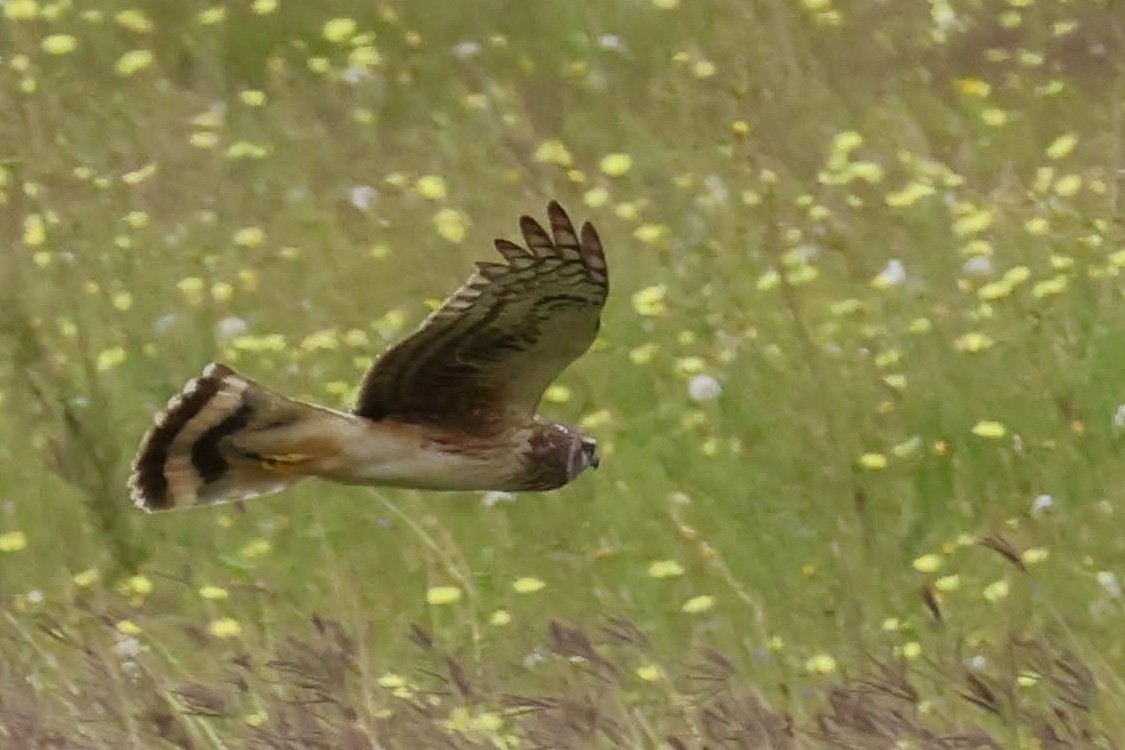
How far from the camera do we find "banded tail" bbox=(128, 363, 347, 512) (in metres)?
3.91

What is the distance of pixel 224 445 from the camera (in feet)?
13.1

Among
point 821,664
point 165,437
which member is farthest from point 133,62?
point 821,664

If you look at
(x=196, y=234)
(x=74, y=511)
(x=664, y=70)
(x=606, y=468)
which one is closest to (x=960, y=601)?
(x=606, y=468)

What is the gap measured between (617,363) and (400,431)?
1758 millimetres

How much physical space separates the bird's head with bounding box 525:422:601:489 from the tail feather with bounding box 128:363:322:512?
0.33 m

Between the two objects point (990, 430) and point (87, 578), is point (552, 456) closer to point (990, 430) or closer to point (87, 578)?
point (990, 430)

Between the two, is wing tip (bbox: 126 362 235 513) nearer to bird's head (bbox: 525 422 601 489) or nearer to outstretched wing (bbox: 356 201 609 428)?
outstretched wing (bbox: 356 201 609 428)

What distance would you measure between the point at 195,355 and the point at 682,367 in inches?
44.6

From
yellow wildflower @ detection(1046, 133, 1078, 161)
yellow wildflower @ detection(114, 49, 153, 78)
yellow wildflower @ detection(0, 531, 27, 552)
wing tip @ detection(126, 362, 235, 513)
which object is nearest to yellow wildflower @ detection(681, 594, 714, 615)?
wing tip @ detection(126, 362, 235, 513)

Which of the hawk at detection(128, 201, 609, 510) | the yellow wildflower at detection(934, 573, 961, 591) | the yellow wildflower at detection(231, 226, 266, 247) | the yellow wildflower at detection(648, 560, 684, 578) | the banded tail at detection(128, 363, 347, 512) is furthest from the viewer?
the yellow wildflower at detection(231, 226, 266, 247)

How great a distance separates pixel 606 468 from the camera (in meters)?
5.22

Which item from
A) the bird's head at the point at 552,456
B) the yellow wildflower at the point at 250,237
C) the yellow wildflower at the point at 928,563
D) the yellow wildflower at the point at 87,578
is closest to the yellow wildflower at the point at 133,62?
the yellow wildflower at the point at 250,237

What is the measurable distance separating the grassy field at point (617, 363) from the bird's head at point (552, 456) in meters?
0.23

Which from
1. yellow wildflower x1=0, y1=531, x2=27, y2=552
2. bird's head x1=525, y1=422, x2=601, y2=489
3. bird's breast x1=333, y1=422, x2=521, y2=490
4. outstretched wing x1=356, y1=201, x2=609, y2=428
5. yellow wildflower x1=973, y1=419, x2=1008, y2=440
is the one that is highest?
outstretched wing x1=356, y1=201, x2=609, y2=428
